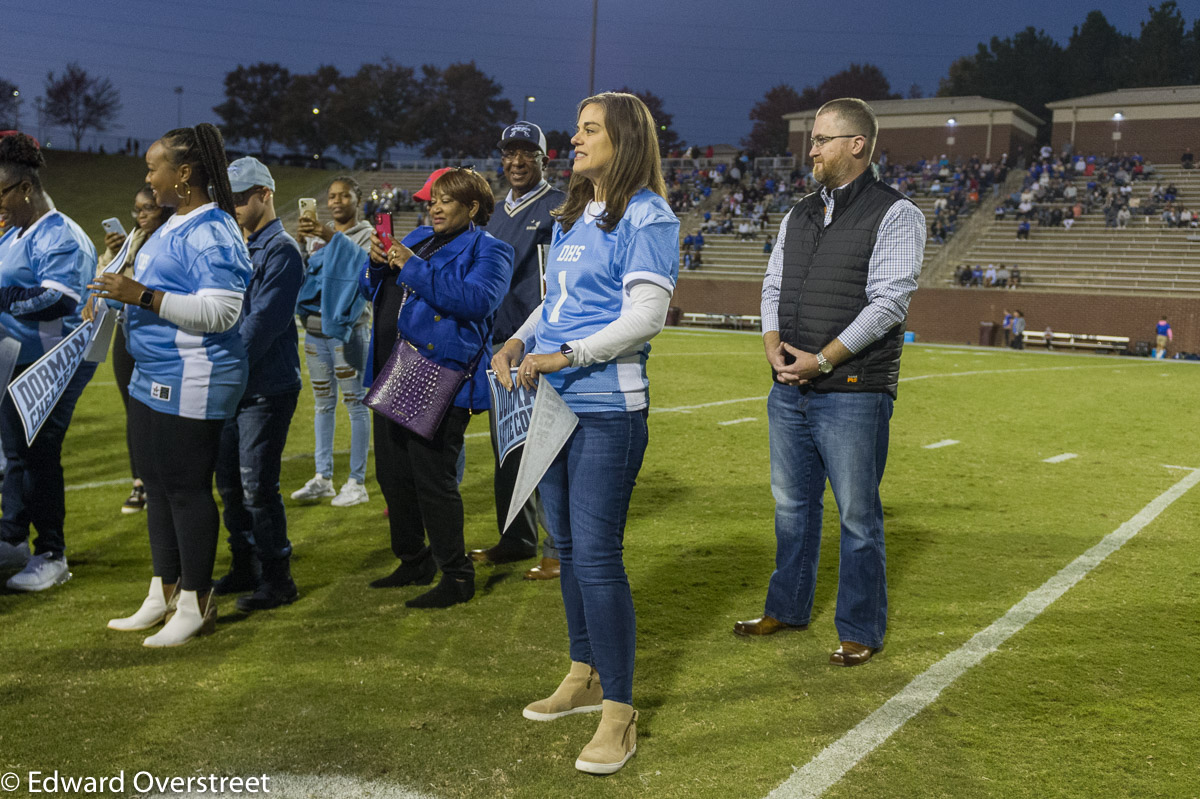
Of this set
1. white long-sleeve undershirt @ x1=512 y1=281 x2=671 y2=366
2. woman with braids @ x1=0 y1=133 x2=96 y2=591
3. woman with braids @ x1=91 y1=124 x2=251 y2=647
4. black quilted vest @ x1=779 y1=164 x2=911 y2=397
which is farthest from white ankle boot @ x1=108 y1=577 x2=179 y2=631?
black quilted vest @ x1=779 y1=164 x2=911 y2=397

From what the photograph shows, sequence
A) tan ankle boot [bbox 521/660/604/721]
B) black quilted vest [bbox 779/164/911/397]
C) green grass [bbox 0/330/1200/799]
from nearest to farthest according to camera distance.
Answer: green grass [bbox 0/330/1200/799]
tan ankle boot [bbox 521/660/604/721]
black quilted vest [bbox 779/164/911/397]

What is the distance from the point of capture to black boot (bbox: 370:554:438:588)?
4.82 m

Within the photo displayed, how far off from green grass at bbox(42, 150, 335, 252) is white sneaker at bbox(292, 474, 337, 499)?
42486 mm

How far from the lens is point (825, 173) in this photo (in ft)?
12.7

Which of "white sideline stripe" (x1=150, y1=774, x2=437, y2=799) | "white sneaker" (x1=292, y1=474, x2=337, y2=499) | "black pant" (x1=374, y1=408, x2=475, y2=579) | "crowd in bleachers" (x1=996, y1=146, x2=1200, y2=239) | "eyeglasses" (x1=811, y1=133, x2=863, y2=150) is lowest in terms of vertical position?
"white sneaker" (x1=292, y1=474, x2=337, y2=499)

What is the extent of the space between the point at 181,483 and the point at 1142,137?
55869 millimetres

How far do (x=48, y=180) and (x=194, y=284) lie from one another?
56.4 meters

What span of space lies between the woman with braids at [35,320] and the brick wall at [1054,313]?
3143 cm

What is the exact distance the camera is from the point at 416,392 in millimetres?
4281

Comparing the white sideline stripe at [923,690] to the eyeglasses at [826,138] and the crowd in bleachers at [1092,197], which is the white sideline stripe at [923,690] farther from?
the crowd in bleachers at [1092,197]

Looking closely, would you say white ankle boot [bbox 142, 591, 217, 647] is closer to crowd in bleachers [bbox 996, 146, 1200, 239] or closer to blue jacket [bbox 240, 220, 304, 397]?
blue jacket [bbox 240, 220, 304, 397]

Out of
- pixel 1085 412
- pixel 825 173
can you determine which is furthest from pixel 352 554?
pixel 1085 412

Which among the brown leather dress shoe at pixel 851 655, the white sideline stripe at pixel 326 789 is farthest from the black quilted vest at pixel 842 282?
the white sideline stripe at pixel 326 789

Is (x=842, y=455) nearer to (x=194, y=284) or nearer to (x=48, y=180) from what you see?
(x=194, y=284)
